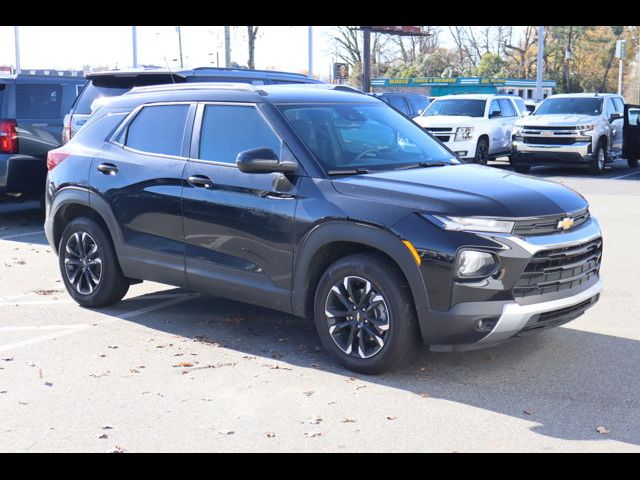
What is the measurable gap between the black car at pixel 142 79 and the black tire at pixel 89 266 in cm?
Result: 341

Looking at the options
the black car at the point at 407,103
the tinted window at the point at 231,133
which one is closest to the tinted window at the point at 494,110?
the black car at the point at 407,103

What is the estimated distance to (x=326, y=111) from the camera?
6363 millimetres

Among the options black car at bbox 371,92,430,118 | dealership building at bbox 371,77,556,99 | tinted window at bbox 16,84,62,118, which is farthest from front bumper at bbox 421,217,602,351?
dealership building at bbox 371,77,556,99

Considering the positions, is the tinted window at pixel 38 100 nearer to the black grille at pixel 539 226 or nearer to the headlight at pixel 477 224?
the headlight at pixel 477 224

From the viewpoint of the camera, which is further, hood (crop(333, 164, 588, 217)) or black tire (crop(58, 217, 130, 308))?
black tire (crop(58, 217, 130, 308))

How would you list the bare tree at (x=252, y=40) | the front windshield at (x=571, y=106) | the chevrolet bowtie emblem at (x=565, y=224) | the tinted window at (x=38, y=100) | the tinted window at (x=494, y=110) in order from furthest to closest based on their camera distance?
the bare tree at (x=252, y=40) → the tinted window at (x=494, y=110) → the front windshield at (x=571, y=106) → the tinted window at (x=38, y=100) → the chevrolet bowtie emblem at (x=565, y=224)

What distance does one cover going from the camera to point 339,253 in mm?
5734

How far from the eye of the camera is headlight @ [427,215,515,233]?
5.14 meters

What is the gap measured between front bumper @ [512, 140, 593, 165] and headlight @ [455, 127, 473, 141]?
1.18m

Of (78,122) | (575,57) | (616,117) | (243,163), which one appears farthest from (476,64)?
(243,163)

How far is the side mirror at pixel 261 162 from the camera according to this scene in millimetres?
5734

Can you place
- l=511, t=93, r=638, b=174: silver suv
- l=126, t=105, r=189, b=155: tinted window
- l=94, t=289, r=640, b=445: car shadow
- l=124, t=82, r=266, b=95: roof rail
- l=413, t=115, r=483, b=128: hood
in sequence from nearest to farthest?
1. l=94, t=289, r=640, b=445: car shadow
2. l=124, t=82, r=266, b=95: roof rail
3. l=126, t=105, r=189, b=155: tinted window
4. l=511, t=93, r=638, b=174: silver suv
5. l=413, t=115, r=483, b=128: hood

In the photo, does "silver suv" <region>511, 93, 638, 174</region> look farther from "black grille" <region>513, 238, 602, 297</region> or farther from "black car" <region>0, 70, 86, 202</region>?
"black grille" <region>513, 238, 602, 297</region>
